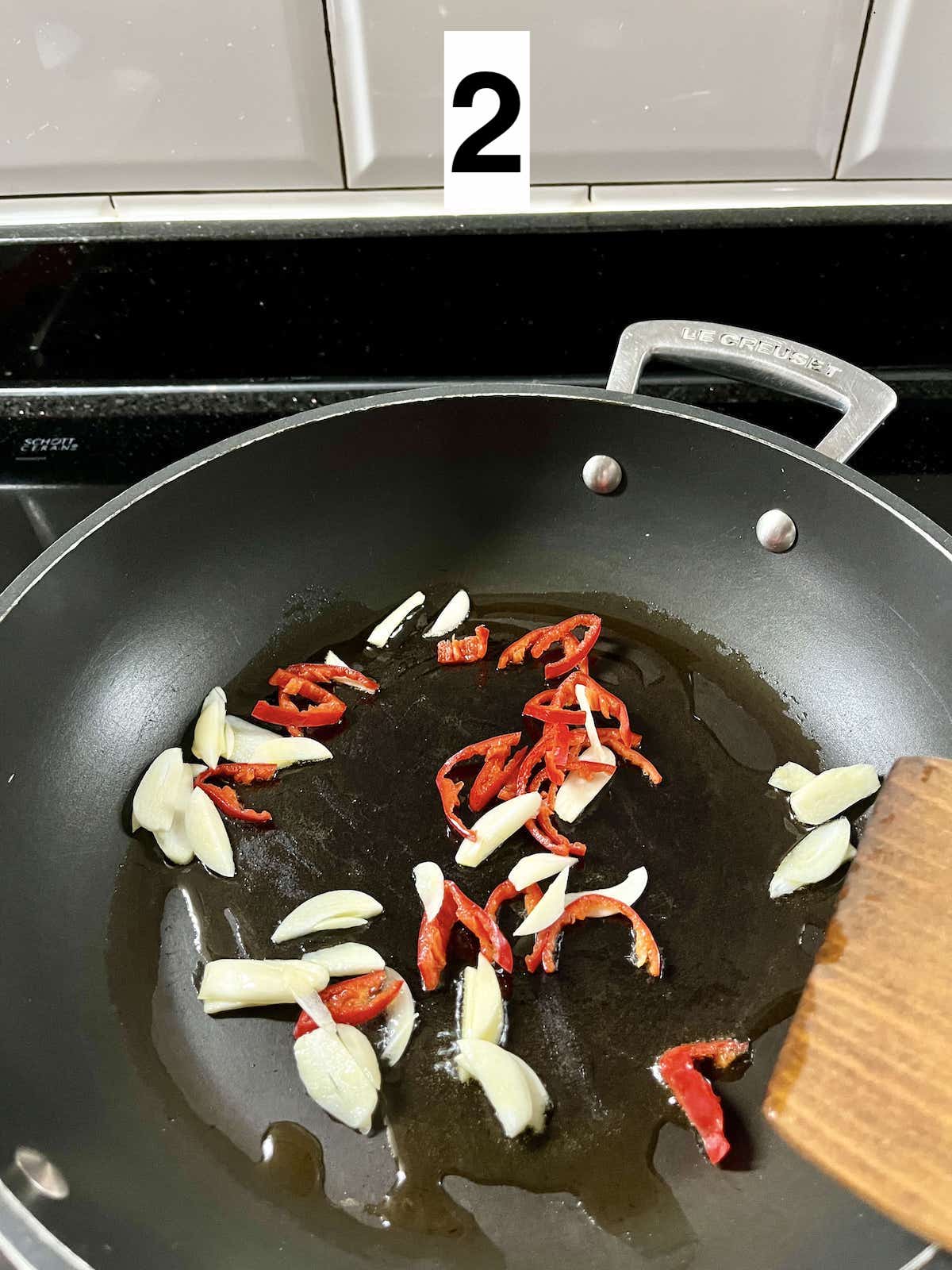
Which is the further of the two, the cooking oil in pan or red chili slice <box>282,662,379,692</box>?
red chili slice <box>282,662,379,692</box>

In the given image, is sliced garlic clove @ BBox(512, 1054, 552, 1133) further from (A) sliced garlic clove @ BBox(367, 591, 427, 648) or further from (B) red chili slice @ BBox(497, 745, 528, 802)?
(A) sliced garlic clove @ BBox(367, 591, 427, 648)

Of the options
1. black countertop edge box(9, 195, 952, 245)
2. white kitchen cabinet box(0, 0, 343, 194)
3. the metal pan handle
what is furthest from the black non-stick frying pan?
white kitchen cabinet box(0, 0, 343, 194)

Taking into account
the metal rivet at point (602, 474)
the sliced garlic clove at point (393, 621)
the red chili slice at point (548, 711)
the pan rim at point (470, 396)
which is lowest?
the sliced garlic clove at point (393, 621)

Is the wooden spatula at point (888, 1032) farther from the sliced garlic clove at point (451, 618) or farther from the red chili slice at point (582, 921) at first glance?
the sliced garlic clove at point (451, 618)

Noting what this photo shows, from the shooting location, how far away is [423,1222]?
0.62 meters

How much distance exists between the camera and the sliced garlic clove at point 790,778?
2.68 feet

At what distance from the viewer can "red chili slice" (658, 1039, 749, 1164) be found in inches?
25.1

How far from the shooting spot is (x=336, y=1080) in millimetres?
654

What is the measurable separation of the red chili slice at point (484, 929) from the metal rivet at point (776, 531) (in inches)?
16.8

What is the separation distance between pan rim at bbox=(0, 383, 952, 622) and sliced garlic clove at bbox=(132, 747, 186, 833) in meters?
0.17

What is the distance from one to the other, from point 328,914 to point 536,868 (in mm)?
157

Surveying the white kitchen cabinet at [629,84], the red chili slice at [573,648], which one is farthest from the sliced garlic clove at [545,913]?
the white kitchen cabinet at [629,84]

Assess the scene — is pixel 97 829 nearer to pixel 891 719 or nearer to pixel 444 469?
pixel 444 469

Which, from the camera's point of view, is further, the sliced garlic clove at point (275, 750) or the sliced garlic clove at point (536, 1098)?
the sliced garlic clove at point (275, 750)
